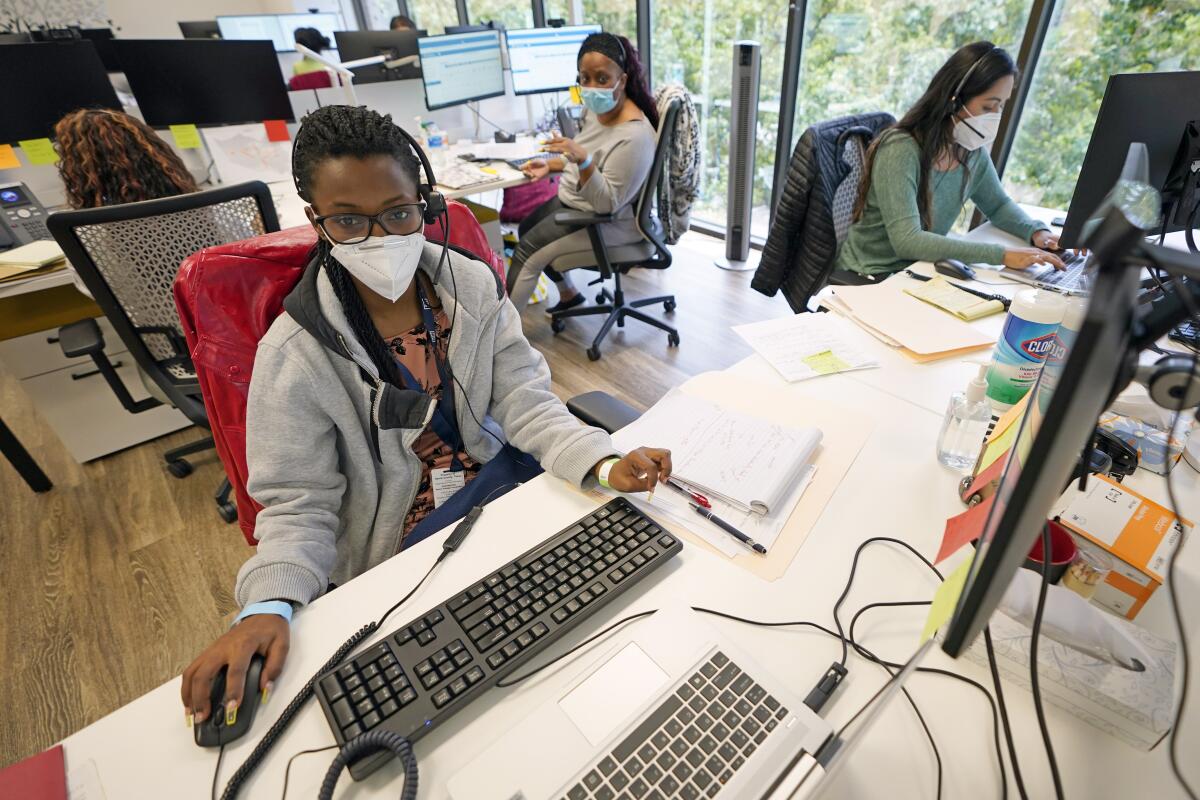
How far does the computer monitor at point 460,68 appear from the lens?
9.15ft

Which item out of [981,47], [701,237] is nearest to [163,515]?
[981,47]

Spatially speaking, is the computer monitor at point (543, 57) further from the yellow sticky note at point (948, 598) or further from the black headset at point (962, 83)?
the yellow sticky note at point (948, 598)

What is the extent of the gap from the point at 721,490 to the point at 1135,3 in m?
2.48

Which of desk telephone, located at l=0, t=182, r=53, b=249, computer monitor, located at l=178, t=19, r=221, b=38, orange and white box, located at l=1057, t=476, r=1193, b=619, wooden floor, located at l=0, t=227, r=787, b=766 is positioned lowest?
wooden floor, located at l=0, t=227, r=787, b=766

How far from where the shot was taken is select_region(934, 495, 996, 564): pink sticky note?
0.56 m

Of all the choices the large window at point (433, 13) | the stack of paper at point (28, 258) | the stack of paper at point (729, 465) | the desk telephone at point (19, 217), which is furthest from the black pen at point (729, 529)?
the large window at point (433, 13)

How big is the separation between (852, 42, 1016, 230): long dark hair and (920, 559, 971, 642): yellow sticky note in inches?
60.3

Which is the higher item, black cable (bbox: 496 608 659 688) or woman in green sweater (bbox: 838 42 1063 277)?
woman in green sweater (bbox: 838 42 1063 277)

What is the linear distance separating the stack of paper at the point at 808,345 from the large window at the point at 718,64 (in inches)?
76.6

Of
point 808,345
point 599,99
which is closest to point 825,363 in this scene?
point 808,345

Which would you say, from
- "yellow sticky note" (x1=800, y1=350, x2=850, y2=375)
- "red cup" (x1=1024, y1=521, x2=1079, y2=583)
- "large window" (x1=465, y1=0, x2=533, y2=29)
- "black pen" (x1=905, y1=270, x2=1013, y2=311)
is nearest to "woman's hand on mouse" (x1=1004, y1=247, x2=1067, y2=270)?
"black pen" (x1=905, y1=270, x2=1013, y2=311)

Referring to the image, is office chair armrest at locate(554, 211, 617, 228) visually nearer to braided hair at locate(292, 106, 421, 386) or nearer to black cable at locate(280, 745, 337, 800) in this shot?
braided hair at locate(292, 106, 421, 386)

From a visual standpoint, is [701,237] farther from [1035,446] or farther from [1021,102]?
[1035,446]

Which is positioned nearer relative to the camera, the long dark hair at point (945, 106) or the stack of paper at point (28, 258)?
the long dark hair at point (945, 106)
